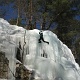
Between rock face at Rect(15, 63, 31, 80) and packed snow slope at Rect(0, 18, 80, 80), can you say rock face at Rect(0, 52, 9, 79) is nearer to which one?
packed snow slope at Rect(0, 18, 80, 80)

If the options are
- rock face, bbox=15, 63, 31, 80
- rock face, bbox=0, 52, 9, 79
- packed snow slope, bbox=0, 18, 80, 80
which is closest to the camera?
rock face, bbox=0, 52, 9, 79

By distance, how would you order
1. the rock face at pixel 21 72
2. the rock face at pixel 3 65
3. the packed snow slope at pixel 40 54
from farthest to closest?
1. the packed snow slope at pixel 40 54
2. the rock face at pixel 21 72
3. the rock face at pixel 3 65

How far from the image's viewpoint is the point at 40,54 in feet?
30.2

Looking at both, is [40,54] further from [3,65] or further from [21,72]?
[3,65]

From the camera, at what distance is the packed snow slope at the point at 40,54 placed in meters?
8.20

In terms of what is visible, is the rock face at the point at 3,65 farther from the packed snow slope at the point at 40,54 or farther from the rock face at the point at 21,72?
the rock face at the point at 21,72

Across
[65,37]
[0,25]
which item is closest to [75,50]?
[65,37]

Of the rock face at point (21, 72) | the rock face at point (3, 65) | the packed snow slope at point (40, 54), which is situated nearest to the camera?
the rock face at point (3, 65)

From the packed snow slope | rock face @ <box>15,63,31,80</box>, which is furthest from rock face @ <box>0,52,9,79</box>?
rock face @ <box>15,63,31,80</box>

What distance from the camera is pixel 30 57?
8.66 m

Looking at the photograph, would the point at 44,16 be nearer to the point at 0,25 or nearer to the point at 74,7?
the point at 74,7

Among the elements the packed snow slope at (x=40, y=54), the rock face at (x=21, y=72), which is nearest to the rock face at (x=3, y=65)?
the packed snow slope at (x=40, y=54)

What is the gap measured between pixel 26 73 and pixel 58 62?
1.67 metres

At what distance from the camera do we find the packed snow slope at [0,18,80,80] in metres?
8.20
